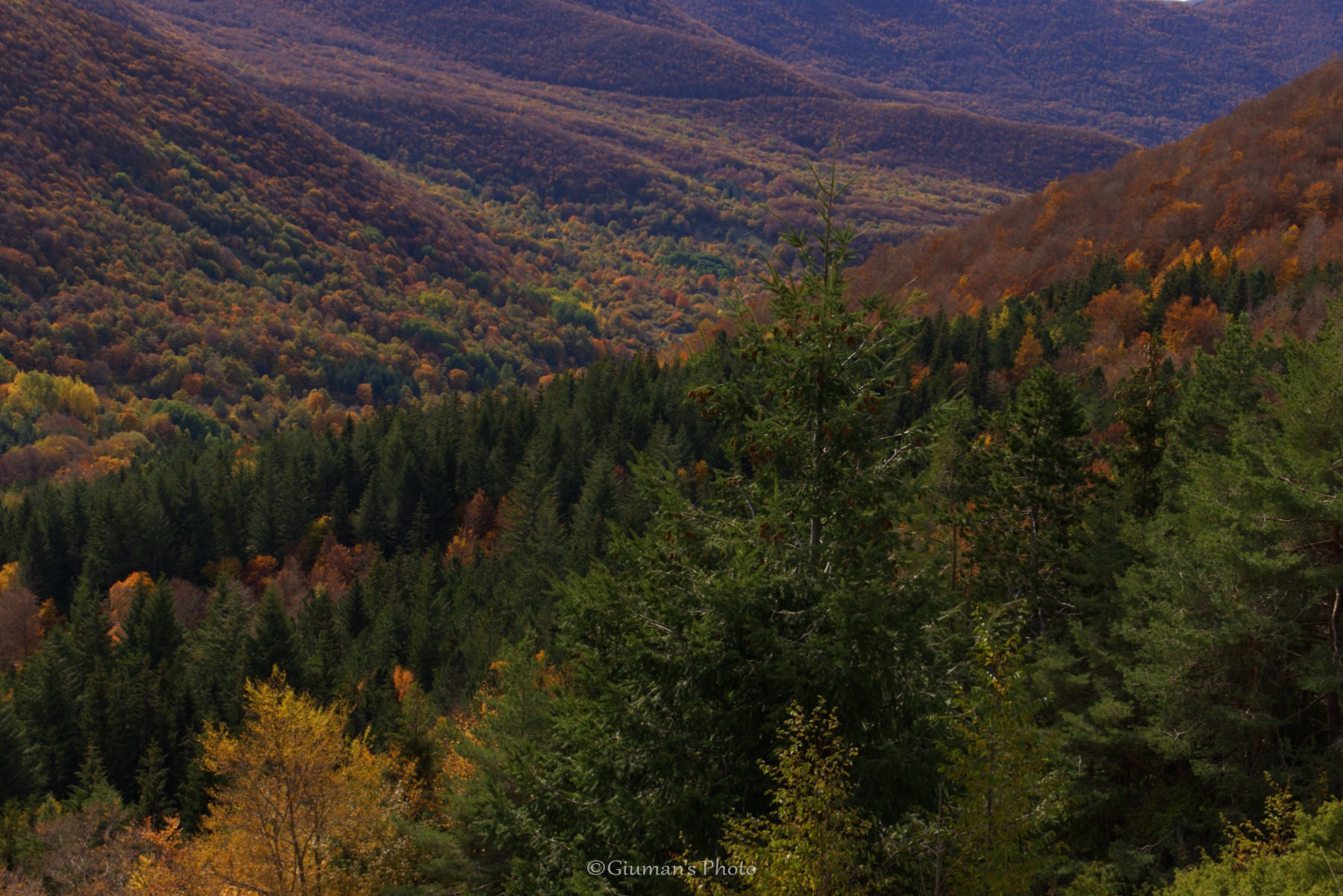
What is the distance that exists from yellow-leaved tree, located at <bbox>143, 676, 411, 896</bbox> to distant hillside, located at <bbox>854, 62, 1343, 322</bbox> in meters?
120

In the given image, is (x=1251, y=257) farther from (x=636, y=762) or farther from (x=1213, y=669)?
(x=636, y=762)

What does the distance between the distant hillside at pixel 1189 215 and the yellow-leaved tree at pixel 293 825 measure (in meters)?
120

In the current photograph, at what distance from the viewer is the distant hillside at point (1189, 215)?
491 feet

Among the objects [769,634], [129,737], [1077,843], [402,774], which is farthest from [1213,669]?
[129,737]

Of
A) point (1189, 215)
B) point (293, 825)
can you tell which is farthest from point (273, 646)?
point (1189, 215)

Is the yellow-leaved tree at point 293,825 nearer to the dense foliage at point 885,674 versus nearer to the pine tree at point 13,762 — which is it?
the dense foliage at point 885,674

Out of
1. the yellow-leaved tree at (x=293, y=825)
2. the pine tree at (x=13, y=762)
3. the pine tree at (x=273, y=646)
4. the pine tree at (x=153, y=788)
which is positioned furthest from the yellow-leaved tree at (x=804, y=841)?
the pine tree at (x=273, y=646)

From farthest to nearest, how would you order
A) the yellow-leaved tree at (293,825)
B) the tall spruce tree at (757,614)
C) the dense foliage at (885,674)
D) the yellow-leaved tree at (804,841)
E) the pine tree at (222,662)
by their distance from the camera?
1. the pine tree at (222,662)
2. the yellow-leaved tree at (293,825)
3. the tall spruce tree at (757,614)
4. the dense foliage at (885,674)
5. the yellow-leaved tree at (804,841)

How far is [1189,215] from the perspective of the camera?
161250 mm

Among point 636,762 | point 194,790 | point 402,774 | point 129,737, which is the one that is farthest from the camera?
point 129,737

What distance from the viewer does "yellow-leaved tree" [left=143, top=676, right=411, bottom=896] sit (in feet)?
95.3

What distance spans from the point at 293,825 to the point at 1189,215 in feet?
576

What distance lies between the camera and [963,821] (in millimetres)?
11828

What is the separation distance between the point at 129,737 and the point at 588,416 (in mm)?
65057
